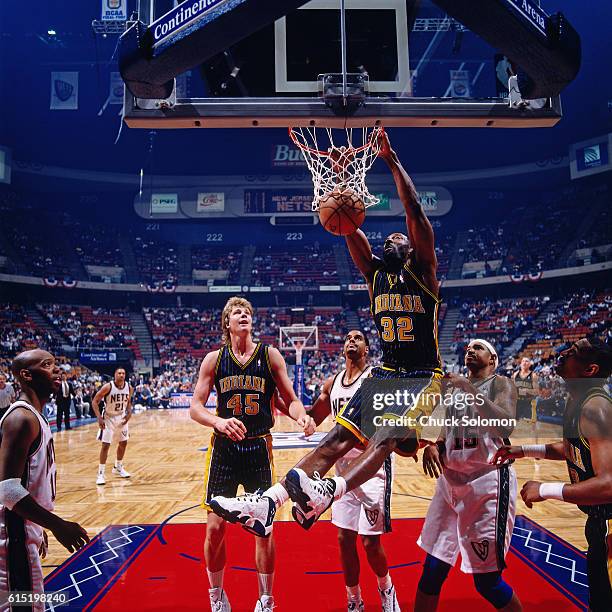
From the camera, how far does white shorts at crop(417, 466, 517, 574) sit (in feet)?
10.2

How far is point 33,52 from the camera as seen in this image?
68.8 feet

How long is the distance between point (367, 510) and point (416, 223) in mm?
2201

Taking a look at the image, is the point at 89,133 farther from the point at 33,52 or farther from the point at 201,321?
the point at 201,321

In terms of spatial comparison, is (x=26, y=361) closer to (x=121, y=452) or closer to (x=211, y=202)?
(x=121, y=452)

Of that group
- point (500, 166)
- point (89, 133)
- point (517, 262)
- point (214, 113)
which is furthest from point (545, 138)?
point (214, 113)

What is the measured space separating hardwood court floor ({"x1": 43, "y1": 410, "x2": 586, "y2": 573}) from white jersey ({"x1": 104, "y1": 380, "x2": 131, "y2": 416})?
1127 mm

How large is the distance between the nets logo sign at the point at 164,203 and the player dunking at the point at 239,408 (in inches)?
1205

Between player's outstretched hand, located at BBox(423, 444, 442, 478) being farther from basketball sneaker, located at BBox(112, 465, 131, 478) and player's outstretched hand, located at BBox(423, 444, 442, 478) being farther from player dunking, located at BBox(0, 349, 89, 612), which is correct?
basketball sneaker, located at BBox(112, 465, 131, 478)

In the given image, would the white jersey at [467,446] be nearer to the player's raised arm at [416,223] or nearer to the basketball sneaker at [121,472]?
the player's raised arm at [416,223]

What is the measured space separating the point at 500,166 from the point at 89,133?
81.2 ft

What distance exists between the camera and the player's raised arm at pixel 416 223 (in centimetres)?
315

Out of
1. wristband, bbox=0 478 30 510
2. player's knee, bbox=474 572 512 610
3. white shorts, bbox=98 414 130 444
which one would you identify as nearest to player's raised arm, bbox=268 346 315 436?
player's knee, bbox=474 572 512 610

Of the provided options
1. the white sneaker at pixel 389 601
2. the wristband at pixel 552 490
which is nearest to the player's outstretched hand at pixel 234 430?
the white sneaker at pixel 389 601

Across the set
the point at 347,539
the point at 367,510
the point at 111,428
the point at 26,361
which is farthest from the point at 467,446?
the point at 111,428
